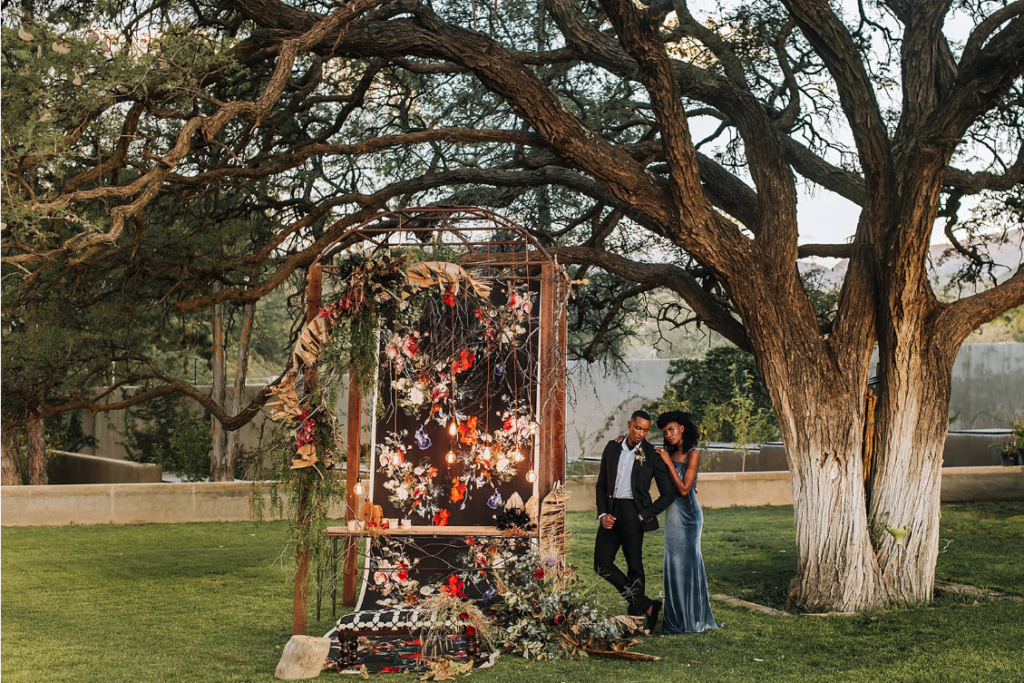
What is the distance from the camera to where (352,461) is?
22.7ft

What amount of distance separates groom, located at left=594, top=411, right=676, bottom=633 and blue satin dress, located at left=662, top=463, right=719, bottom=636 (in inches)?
4.5

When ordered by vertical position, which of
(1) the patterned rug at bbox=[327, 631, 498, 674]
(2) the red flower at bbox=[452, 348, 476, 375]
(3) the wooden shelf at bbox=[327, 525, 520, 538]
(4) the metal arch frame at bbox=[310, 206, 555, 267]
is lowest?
(1) the patterned rug at bbox=[327, 631, 498, 674]

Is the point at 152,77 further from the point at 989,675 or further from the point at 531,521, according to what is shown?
the point at 989,675

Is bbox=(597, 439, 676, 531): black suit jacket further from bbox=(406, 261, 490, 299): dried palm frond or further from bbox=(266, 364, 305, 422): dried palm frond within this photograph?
bbox=(266, 364, 305, 422): dried palm frond

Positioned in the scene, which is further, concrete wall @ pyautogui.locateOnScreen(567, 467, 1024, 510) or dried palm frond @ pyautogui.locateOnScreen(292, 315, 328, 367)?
concrete wall @ pyautogui.locateOnScreen(567, 467, 1024, 510)

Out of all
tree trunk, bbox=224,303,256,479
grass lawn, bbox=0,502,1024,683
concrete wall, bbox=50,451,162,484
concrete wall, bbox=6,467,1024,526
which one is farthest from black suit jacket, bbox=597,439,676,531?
tree trunk, bbox=224,303,256,479

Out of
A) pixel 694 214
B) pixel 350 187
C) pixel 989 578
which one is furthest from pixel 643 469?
pixel 350 187

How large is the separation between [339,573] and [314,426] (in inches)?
56.0

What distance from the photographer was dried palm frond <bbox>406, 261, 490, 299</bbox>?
21.9ft

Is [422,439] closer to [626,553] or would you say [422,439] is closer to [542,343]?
[542,343]

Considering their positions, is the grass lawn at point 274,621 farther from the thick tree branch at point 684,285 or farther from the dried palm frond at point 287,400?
the thick tree branch at point 684,285

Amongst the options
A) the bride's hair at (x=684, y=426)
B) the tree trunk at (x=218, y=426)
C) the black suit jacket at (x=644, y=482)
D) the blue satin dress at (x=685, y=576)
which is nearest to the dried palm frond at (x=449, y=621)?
the black suit jacket at (x=644, y=482)

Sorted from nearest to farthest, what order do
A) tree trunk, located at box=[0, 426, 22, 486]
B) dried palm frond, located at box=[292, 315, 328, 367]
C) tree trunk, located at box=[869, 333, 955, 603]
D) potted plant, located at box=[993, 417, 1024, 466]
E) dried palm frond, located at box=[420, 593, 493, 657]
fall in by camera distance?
dried palm frond, located at box=[420, 593, 493, 657]
dried palm frond, located at box=[292, 315, 328, 367]
tree trunk, located at box=[869, 333, 955, 603]
tree trunk, located at box=[0, 426, 22, 486]
potted plant, located at box=[993, 417, 1024, 466]

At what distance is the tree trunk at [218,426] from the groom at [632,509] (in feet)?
28.8
